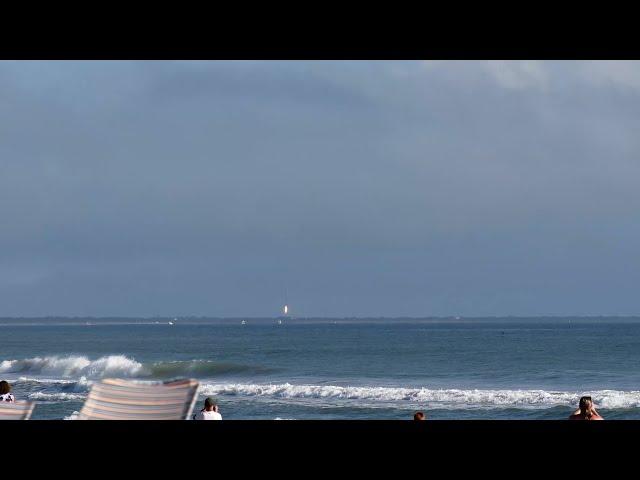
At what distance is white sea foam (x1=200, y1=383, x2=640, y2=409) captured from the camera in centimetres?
→ 2409

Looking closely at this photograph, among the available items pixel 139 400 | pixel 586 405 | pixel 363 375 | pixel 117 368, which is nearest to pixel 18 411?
pixel 139 400

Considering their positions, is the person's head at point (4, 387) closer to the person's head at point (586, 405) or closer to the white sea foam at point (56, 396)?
the person's head at point (586, 405)

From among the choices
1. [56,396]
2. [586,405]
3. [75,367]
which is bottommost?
[586,405]

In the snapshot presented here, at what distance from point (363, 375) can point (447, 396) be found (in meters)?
9.93

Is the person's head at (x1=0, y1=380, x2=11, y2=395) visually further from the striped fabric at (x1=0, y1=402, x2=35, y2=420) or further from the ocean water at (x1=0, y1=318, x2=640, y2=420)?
the ocean water at (x1=0, y1=318, x2=640, y2=420)

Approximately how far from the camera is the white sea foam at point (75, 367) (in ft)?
128

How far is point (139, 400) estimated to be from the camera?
3.52 metres

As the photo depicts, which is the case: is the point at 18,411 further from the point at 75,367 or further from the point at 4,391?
the point at 75,367

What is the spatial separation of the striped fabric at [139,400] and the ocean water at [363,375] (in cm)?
1691

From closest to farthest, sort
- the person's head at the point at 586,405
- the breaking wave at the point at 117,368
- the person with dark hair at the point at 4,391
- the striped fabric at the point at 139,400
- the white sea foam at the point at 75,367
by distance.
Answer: the striped fabric at the point at 139,400 → the person's head at the point at 586,405 → the person with dark hair at the point at 4,391 → the breaking wave at the point at 117,368 → the white sea foam at the point at 75,367

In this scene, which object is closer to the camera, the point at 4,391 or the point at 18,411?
the point at 18,411

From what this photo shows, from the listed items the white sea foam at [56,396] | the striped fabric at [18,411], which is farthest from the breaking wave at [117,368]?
the striped fabric at [18,411]
